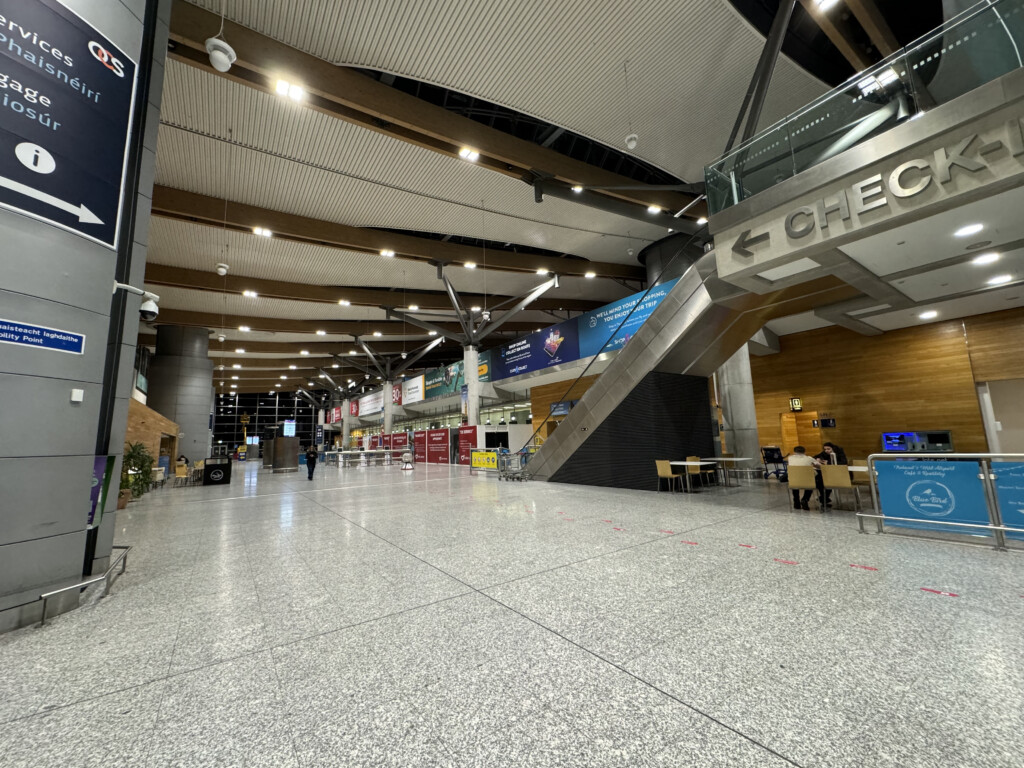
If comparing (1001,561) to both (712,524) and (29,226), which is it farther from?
(29,226)

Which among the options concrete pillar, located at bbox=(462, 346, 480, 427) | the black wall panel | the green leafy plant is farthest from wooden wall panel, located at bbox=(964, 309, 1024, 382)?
the green leafy plant

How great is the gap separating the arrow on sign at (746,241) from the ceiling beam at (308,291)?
14.9 meters

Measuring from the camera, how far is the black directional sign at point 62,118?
8.97 feet

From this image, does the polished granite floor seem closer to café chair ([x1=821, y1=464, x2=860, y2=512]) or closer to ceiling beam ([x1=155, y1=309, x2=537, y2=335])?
café chair ([x1=821, y1=464, x2=860, y2=512])

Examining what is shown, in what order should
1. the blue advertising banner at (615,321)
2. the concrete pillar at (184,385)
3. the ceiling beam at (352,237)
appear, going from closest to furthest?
the ceiling beam at (352,237) < the blue advertising banner at (615,321) < the concrete pillar at (184,385)

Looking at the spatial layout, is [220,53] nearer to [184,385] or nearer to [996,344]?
[996,344]

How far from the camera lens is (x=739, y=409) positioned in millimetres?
12688

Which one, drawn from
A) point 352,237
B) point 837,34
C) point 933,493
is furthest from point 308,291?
point 933,493

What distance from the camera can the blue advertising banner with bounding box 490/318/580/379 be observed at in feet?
55.3

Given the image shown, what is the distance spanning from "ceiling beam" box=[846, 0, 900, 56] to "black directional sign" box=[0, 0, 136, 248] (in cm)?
1036

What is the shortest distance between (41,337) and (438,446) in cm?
1924

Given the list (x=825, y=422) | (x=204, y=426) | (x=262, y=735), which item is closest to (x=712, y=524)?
(x=262, y=735)

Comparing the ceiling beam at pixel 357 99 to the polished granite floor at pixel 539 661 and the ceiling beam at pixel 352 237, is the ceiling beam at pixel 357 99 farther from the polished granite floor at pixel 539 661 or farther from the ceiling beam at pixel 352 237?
the polished granite floor at pixel 539 661

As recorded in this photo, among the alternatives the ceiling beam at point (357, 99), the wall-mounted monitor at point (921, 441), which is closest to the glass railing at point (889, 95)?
the ceiling beam at point (357, 99)
